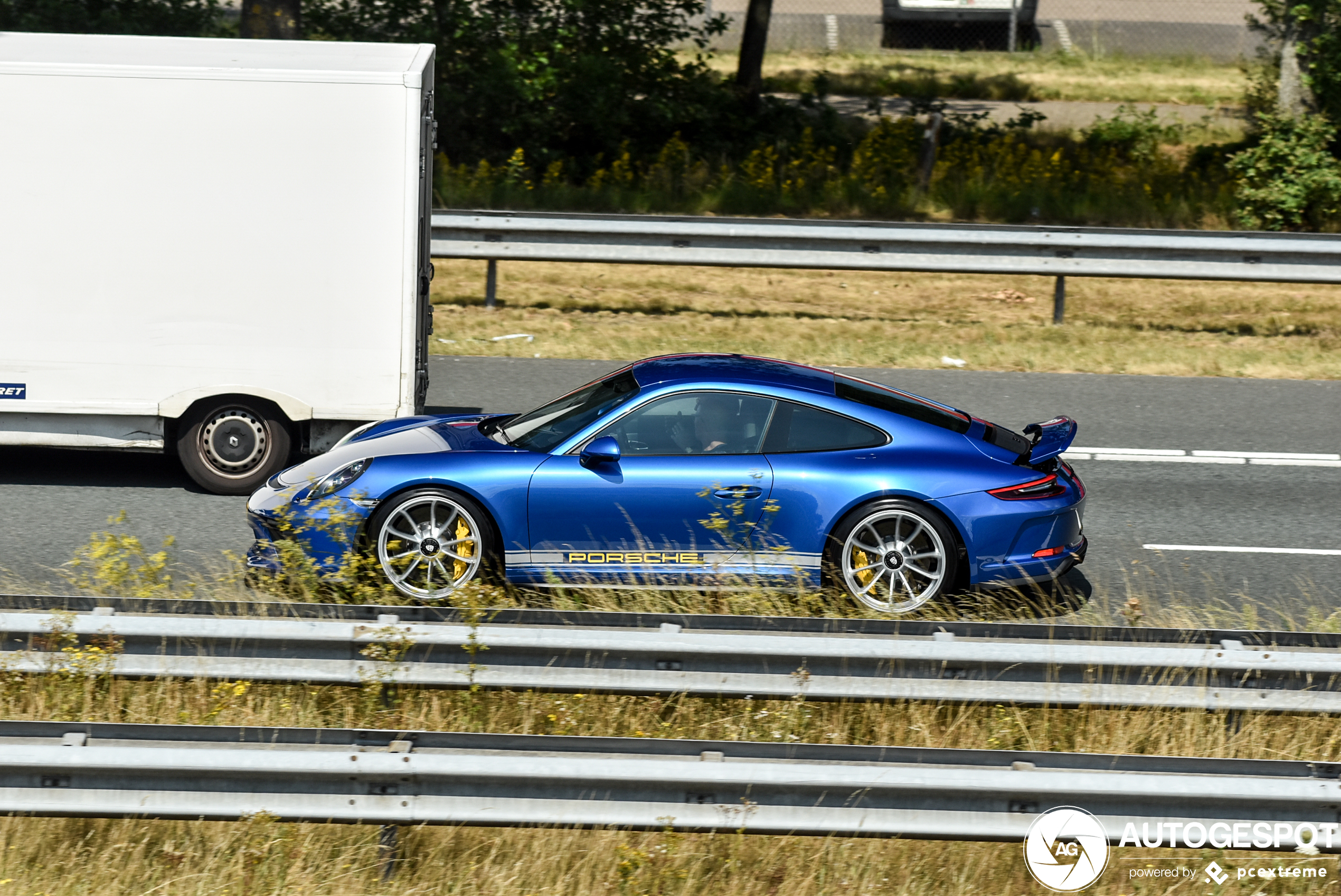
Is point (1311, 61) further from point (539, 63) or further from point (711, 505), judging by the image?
point (711, 505)

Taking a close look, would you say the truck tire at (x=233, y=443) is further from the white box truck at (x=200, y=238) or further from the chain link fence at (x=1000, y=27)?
the chain link fence at (x=1000, y=27)

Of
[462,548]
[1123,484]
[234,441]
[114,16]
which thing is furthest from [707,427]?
[114,16]

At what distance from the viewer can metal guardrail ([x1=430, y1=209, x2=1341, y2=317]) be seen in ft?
44.8

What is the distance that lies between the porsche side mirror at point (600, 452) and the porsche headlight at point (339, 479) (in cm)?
108

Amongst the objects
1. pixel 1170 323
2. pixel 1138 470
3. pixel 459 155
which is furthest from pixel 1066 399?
pixel 459 155

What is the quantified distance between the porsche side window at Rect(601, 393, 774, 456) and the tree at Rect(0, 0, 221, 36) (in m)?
14.9

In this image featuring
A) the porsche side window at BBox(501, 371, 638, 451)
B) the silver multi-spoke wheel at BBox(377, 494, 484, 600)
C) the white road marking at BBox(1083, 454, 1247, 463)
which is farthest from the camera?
the white road marking at BBox(1083, 454, 1247, 463)

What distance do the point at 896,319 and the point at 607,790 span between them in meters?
10.7

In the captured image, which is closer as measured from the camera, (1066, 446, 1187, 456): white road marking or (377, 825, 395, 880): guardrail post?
(377, 825, 395, 880): guardrail post

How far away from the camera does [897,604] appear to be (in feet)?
22.3

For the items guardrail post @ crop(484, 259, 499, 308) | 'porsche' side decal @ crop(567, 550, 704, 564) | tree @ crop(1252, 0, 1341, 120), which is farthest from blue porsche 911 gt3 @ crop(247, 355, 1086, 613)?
tree @ crop(1252, 0, 1341, 120)

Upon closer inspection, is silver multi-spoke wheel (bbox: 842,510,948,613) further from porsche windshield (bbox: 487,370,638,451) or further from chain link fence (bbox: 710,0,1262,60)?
chain link fence (bbox: 710,0,1262,60)

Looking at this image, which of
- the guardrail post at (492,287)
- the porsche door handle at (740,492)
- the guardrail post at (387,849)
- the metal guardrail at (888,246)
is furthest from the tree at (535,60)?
the guardrail post at (387,849)

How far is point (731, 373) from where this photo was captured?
7137 mm
